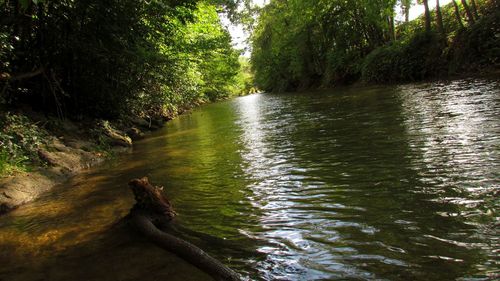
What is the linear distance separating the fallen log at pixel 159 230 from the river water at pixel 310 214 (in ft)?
0.33

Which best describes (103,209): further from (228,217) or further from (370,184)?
(370,184)

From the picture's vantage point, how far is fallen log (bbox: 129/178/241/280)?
10.3ft

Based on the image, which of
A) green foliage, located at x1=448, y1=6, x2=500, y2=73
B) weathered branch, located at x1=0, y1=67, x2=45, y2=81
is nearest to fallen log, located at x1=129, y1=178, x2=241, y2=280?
weathered branch, located at x1=0, y1=67, x2=45, y2=81

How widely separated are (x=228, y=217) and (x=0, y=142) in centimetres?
558

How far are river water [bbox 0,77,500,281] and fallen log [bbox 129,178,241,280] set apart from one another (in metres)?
0.10

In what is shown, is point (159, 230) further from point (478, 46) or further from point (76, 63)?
point (478, 46)

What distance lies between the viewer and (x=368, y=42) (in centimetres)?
3125

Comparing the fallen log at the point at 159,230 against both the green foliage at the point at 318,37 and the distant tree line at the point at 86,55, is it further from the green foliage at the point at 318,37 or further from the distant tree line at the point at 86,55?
the green foliage at the point at 318,37

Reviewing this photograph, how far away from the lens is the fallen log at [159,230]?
3.15m

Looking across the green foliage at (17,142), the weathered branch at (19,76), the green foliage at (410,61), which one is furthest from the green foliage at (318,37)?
the green foliage at (17,142)

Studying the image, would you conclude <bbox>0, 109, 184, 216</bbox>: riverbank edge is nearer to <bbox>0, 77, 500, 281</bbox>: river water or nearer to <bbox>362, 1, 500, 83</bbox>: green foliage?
<bbox>0, 77, 500, 281</bbox>: river water

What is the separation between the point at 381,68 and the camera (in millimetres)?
23781

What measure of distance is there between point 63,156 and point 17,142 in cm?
101

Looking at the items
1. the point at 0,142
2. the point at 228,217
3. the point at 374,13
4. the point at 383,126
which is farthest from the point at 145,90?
the point at 374,13
